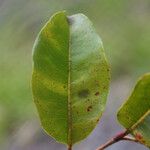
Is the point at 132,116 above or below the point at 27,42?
above

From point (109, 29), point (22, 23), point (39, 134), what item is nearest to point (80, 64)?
point (39, 134)

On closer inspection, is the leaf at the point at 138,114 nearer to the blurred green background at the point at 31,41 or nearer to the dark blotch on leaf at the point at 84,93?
the dark blotch on leaf at the point at 84,93

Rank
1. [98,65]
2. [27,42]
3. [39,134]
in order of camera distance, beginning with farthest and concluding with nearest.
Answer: [27,42] < [39,134] < [98,65]

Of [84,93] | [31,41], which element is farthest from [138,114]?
[31,41]

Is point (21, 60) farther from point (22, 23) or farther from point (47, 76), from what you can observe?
point (47, 76)

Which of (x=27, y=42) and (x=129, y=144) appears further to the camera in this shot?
(x=27, y=42)

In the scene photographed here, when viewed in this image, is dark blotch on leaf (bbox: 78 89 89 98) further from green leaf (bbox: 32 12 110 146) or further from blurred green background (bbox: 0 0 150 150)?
blurred green background (bbox: 0 0 150 150)

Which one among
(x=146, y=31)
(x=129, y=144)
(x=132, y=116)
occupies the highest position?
(x=132, y=116)

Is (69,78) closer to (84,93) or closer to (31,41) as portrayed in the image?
(84,93)

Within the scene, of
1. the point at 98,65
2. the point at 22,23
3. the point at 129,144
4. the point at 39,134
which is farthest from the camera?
the point at 22,23
